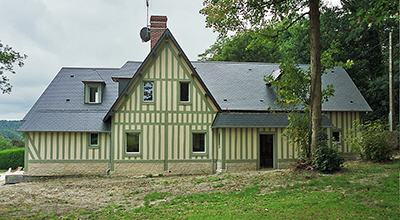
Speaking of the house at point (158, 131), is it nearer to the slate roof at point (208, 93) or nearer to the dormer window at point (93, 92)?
the slate roof at point (208, 93)

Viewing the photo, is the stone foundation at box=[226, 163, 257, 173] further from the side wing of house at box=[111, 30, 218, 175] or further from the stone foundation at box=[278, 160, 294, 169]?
the stone foundation at box=[278, 160, 294, 169]

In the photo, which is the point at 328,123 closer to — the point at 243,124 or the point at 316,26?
the point at 243,124

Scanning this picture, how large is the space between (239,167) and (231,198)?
668cm

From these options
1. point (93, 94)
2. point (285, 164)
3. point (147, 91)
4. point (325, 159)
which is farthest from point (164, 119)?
point (325, 159)

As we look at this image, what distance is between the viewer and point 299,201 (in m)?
8.29

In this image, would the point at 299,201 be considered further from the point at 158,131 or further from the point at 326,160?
the point at 158,131

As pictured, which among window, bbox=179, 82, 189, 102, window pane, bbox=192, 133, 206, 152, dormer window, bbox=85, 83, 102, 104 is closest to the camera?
window pane, bbox=192, 133, 206, 152

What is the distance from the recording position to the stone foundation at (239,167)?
15.9 meters

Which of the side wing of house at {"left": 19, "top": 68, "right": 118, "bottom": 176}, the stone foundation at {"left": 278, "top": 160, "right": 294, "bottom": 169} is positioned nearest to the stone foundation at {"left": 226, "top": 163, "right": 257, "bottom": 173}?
the stone foundation at {"left": 278, "top": 160, "right": 294, "bottom": 169}

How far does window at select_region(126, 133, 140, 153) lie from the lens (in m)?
16.3

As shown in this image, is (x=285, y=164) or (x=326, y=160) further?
(x=285, y=164)

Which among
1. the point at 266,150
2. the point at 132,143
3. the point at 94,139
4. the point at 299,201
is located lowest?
the point at 299,201

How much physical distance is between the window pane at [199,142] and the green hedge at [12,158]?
17.7m

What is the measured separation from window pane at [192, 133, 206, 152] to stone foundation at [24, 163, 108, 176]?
4895 millimetres
